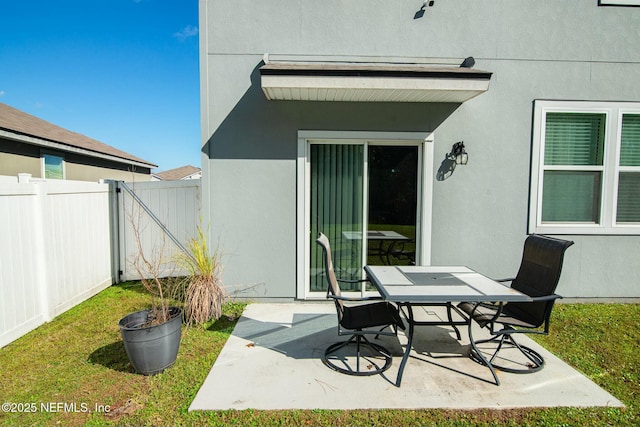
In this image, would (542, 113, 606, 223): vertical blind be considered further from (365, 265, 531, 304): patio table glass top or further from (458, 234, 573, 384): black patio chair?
(365, 265, 531, 304): patio table glass top

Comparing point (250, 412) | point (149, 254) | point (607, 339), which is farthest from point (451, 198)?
point (149, 254)

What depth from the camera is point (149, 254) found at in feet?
21.2

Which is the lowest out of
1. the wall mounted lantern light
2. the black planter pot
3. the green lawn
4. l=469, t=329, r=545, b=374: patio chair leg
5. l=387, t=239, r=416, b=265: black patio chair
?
the green lawn

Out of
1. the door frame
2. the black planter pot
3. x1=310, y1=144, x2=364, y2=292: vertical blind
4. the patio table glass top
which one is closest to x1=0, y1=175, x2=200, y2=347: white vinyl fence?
the black planter pot

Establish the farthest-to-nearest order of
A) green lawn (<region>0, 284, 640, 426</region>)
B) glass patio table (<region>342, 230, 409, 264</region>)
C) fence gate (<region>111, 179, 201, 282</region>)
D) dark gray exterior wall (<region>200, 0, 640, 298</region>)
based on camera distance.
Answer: fence gate (<region>111, 179, 201, 282</region>) → glass patio table (<region>342, 230, 409, 264</region>) → dark gray exterior wall (<region>200, 0, 640, 298</region>) → green lawn (<region>0, 284, 640, 426</region>)

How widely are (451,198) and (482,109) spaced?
1486 mm

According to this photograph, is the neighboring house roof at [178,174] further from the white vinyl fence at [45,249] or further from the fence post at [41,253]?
the fence post at [41,253]

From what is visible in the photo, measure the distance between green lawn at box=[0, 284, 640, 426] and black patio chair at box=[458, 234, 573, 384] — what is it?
1.86ft

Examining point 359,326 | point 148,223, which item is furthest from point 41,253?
point 359,326

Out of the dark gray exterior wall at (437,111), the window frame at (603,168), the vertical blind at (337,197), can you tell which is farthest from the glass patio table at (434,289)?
the window frame at (603,168)

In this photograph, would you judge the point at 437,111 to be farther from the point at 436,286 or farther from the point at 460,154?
the point at 436,286

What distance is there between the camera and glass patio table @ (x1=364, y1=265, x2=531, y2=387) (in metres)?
2.96

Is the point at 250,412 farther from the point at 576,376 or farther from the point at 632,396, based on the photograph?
the point at 632,396

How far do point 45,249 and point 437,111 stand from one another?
5991 mm
